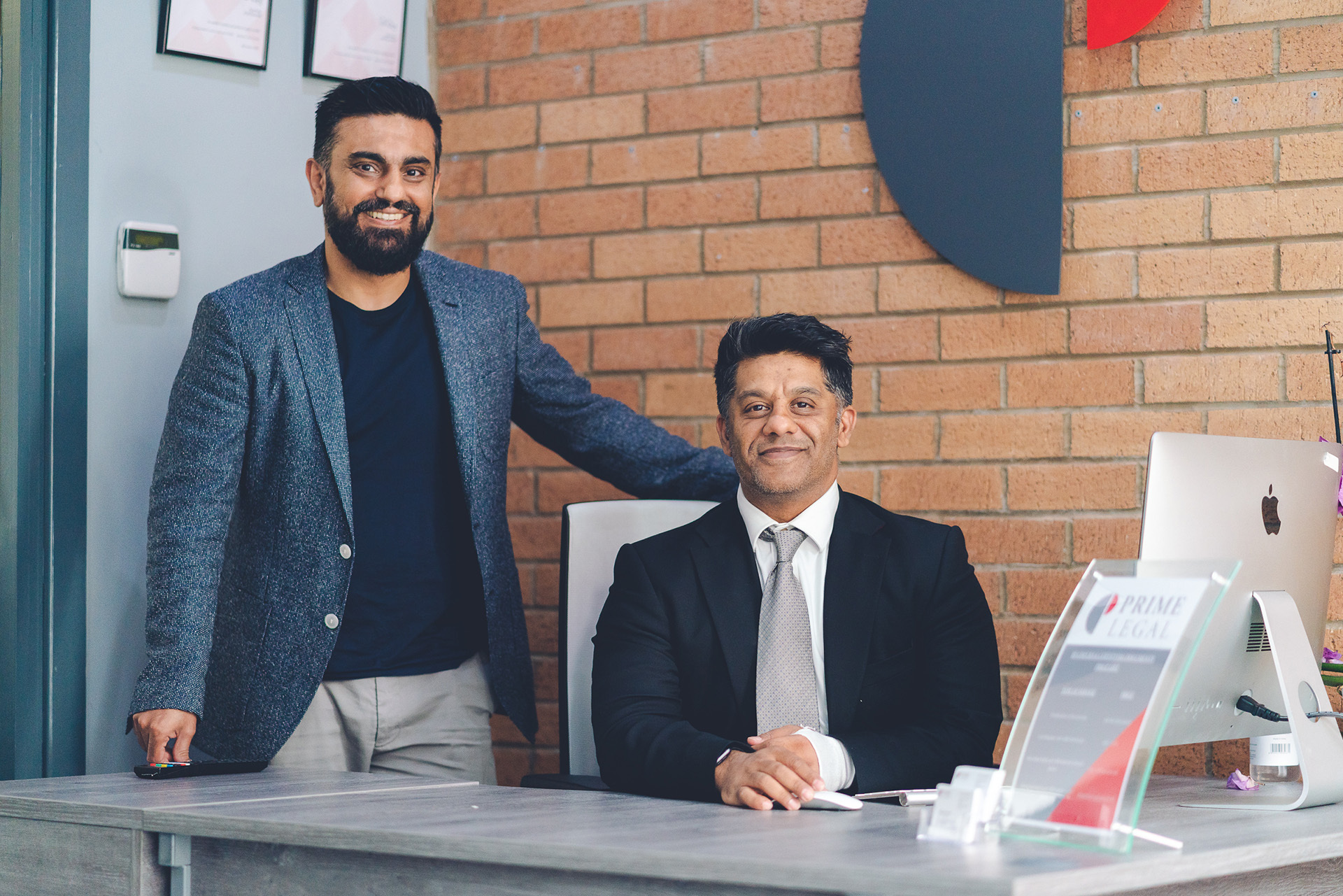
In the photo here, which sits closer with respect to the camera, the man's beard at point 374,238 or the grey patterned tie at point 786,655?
the grey patterned tie at point 786,655

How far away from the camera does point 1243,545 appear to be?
1.80 meters

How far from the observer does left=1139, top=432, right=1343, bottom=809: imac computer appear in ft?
5.66

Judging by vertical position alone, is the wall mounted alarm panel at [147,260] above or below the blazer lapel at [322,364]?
above

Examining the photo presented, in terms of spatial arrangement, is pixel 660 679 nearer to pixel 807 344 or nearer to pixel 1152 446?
pixel 807 344

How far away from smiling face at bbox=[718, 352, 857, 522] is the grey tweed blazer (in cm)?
52

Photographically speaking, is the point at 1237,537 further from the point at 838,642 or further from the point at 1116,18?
the point at 1116,18

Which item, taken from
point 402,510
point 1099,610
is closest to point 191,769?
point 402,510

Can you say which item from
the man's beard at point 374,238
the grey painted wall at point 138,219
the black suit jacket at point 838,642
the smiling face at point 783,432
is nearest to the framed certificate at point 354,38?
the grey painted wall at point 138,219

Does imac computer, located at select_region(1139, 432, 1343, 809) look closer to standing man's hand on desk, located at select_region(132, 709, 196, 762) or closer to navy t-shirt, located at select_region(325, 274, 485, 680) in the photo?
navy t-shirt, located at select_region(325, 274, 485, 680)

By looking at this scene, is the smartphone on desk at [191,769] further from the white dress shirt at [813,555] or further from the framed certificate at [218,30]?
the framed certificate at [218,30]

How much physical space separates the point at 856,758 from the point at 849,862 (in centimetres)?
60

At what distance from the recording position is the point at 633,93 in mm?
2945

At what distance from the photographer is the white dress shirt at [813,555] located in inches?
80.4

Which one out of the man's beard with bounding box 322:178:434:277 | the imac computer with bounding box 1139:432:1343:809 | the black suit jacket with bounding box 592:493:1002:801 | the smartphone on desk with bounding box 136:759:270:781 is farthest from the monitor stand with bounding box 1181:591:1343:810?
the man's beard with bounding box 322:178:434:277
